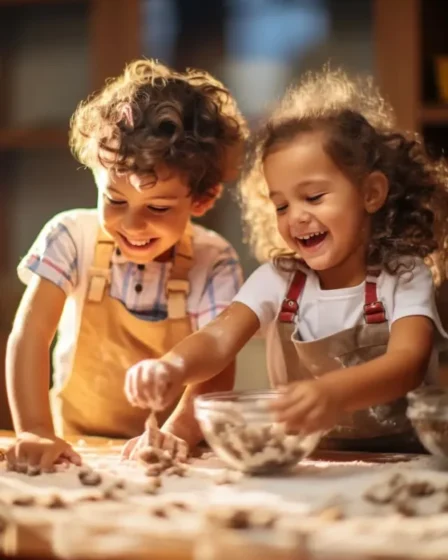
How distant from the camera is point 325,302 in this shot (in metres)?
0.93

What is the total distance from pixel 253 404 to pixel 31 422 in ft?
0.89

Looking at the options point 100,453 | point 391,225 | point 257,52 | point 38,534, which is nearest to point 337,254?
point 391,225

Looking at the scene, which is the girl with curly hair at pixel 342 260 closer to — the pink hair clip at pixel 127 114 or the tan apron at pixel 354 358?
the tan apron at pixel 354 358

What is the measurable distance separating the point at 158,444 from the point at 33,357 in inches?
6.9

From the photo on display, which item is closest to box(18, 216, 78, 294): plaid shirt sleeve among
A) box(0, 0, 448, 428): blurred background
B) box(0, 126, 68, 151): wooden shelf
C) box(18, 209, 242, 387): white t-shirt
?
box(18, 209, 242, 387): white t-shirt

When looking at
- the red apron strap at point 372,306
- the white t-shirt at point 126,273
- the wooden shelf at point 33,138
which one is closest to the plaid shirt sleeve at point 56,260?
the white t-shirt at point 126,273

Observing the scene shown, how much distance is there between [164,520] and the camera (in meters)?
0.61

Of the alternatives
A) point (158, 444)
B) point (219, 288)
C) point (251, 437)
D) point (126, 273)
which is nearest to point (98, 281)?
point (126, 273)

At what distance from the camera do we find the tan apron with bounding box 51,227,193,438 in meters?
1.04

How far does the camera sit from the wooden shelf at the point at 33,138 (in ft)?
6.93

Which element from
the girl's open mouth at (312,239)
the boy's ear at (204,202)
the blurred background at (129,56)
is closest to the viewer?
the girl's open mouth at (312,239)

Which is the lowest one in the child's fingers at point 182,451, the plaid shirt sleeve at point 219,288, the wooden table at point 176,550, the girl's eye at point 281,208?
the child's fingers at point 182,451

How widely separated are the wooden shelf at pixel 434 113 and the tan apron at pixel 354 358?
1.11 meters

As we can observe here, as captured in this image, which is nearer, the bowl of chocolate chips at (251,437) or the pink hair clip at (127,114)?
the bowl of chocolate chips at (251,437)
